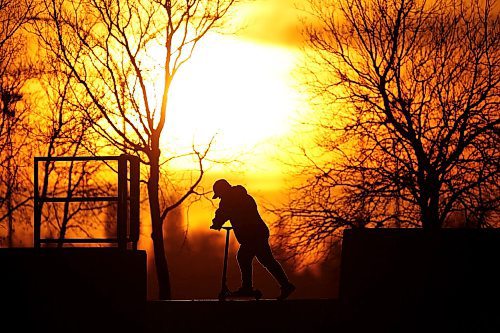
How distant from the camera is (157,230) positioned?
2933cm

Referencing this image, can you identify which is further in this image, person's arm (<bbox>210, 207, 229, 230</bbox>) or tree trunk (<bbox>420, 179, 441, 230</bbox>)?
tree trunk (<bbox>420, 179, 441, 230</bbox>)

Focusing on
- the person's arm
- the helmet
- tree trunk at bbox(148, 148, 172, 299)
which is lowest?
tree trunk at bbox(148, 148, 172, 299)

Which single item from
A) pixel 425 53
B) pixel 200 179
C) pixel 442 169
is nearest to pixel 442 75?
pixel 425 53

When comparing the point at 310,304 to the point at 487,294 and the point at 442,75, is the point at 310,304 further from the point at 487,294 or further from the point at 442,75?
the point at 442,75

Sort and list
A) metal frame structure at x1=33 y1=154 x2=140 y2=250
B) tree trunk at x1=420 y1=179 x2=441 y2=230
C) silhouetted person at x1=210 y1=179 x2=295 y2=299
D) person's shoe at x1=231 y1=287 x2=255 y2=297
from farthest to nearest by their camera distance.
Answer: tree trunk at x1=420 y1=179 x2=441 y2=230 → person's shoe at x1=231 y1=287 x2=255 y2=297 → silhouetted person at x1=210 y1=179 x2=295 y2=299 → metal frame structure at x1=33 y1=154 x2=140 y2=250

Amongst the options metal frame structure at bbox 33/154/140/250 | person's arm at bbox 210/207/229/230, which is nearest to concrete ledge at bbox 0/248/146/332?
metal frame structure at bbox 33/154/140/250

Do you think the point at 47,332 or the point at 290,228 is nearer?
the point at 47,332

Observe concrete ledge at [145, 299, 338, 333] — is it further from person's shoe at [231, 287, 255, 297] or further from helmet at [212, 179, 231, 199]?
helmet at [212, 179, 231, 199]

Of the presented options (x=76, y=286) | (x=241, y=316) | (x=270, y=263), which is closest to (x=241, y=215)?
(x=270, y=263)

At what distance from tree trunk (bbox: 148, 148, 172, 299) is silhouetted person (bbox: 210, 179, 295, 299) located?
43.6 ft

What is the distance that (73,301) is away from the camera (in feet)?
44.6

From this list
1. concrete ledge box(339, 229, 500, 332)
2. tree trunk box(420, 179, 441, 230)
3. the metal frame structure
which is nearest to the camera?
concrete ledge box(339, 229, 500, 332)

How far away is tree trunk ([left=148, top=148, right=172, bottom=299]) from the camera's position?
29.0m

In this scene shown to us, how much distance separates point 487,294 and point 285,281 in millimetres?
3773
